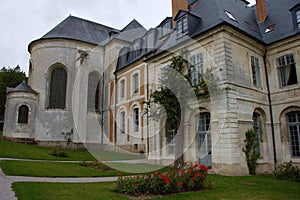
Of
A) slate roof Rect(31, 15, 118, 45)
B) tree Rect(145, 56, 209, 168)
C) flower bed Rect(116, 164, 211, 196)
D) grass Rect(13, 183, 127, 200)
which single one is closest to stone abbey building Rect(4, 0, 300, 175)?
tree Rect(145, 56, 209, 168)

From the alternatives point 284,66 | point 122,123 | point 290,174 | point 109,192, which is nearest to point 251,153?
point 290,174

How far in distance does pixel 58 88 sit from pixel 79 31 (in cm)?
674

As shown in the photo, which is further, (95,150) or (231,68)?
(95,150)

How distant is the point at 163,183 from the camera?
6332 millimetres

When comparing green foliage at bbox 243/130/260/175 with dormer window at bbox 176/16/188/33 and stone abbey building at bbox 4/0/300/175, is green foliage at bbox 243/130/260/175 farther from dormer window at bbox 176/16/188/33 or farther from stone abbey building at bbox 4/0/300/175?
dormer window at bbox 176/16/188/33

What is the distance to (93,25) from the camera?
92.8 feet

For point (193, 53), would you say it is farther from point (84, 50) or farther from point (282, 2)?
point (84, 50)

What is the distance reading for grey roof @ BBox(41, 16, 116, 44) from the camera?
24.2 m

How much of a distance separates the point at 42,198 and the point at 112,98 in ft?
59.6

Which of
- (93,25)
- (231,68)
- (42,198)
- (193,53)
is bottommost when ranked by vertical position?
(42,198)

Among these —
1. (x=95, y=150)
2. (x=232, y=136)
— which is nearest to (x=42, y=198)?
(x=232, y=136)

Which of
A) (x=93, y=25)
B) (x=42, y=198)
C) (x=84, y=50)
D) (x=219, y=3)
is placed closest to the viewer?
(x=42, y=198)

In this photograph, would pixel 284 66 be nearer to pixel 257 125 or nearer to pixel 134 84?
pixel 257 125

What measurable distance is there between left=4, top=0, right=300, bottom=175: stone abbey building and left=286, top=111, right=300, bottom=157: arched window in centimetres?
4
